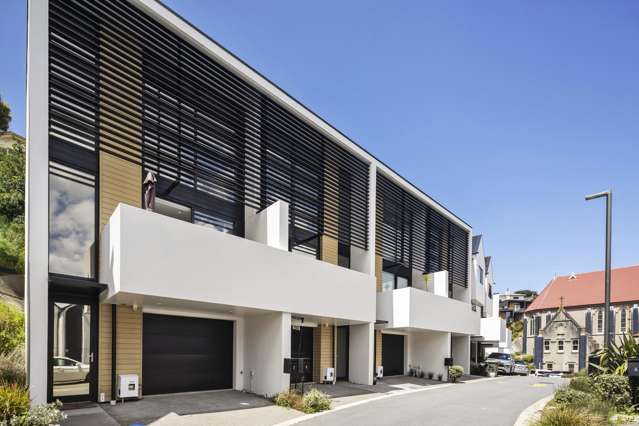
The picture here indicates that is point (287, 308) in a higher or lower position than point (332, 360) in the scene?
higher

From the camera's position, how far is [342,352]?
62.5ft

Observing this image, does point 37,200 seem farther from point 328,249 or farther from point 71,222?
point 328,249

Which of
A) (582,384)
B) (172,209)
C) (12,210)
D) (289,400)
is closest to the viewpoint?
(289,400)

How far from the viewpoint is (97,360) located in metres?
10.5

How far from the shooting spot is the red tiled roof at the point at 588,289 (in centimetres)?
5074

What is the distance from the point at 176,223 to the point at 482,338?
27091 mm

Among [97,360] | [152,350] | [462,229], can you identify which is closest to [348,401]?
[152,350]

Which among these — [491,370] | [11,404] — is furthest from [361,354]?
[491,370]

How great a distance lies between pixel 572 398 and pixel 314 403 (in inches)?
263

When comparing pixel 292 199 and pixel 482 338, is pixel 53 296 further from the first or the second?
pixel 482 338

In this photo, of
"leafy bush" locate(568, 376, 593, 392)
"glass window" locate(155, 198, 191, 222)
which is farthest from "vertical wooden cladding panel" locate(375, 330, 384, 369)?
"glass window" locate(155, 198, 191, 222)

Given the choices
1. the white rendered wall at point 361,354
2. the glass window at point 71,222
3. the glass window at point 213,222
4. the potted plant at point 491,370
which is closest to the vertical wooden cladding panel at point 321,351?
the white rendered wall at point 361,354

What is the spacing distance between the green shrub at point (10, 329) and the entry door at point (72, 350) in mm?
4252

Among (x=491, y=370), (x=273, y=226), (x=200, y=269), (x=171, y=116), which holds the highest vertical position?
(x=171, y=116)
